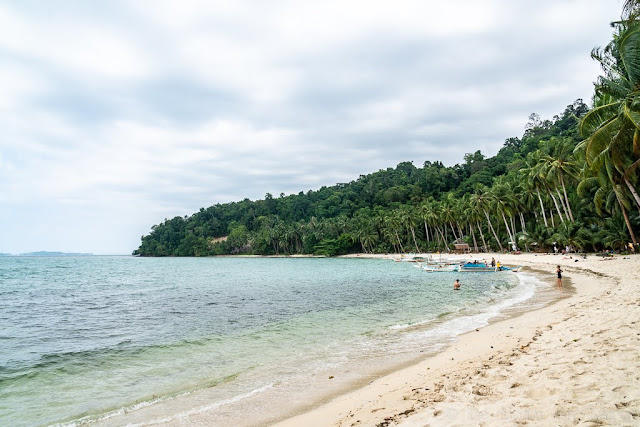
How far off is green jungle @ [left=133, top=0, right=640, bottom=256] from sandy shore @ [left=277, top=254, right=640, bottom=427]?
1011cm

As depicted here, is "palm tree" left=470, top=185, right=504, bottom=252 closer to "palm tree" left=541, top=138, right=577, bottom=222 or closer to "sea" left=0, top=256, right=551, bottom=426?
"palm tree" left=541, top=138, right=577, bottom=222

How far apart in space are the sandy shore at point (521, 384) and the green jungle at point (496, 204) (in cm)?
1011

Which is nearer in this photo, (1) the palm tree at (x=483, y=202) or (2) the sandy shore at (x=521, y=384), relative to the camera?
(2) the sandy shore at (x=521, y=384)

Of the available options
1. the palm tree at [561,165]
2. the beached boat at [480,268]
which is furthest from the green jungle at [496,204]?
the beached boat at [480,268]

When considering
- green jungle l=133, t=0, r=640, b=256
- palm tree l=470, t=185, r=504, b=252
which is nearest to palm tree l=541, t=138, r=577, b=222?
green jungle l=133, t=0, r=640, b=256

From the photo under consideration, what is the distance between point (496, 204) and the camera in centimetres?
6062

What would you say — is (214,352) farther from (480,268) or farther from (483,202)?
(483,202)

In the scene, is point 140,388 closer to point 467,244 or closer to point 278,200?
point 467,244

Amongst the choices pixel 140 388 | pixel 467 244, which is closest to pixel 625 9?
pixel 140 388

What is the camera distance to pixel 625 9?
10922 mm

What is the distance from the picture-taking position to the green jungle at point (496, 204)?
1922cm

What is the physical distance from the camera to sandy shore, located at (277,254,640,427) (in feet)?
15.3

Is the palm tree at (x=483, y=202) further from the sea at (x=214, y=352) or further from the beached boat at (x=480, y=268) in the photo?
the sea at (x=214, y=352)

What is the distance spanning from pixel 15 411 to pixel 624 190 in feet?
138
